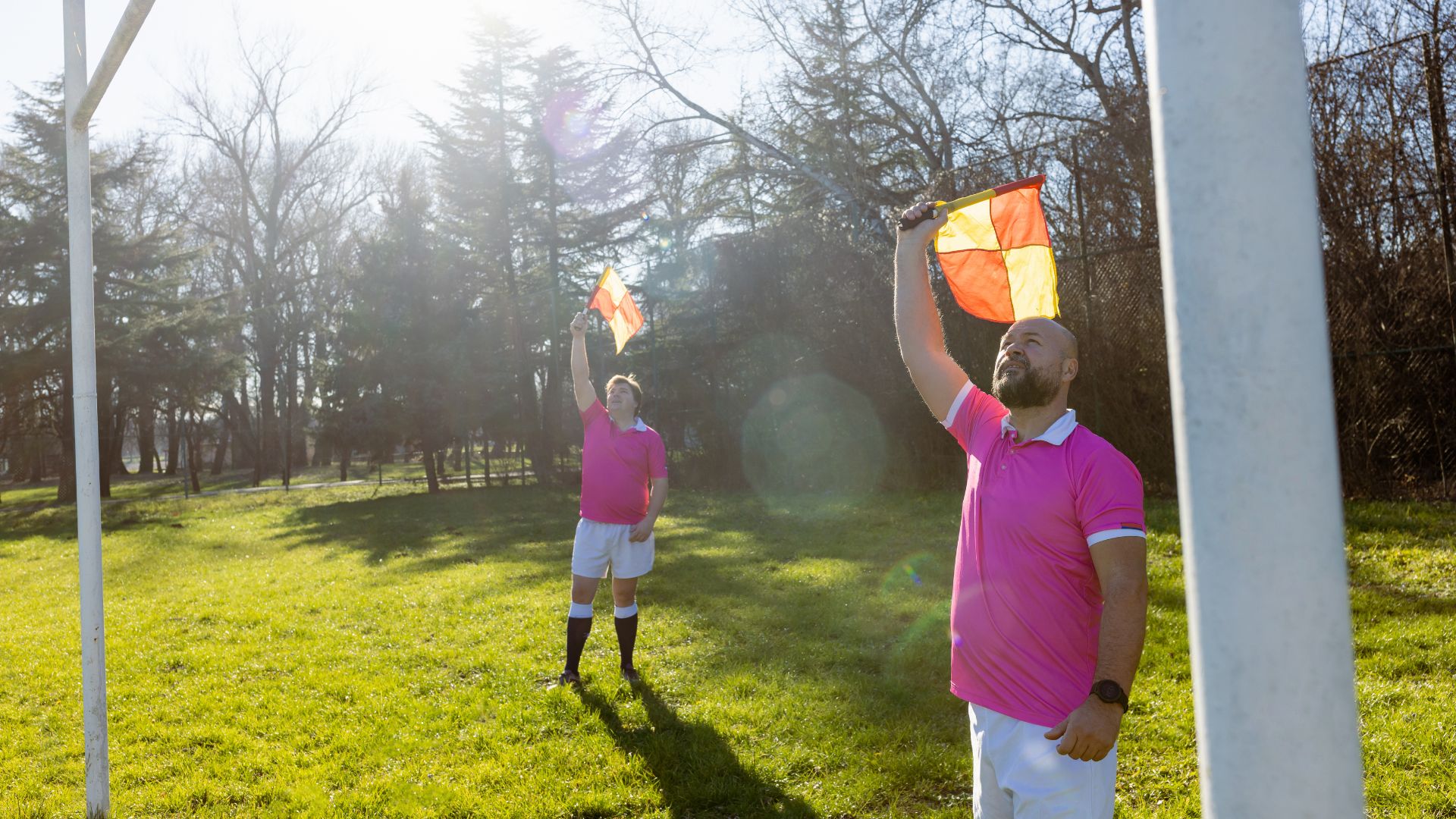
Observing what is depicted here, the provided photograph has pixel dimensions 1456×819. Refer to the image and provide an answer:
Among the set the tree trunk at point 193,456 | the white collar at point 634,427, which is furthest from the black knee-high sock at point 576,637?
the tree trunk at point 193,456

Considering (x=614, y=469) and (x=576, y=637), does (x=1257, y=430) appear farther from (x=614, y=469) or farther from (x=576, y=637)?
(x=576, y=637)

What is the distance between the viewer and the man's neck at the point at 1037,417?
2.63 m

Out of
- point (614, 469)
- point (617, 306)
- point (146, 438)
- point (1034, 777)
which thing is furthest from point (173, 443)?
point (1034, 777)

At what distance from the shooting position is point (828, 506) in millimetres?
14805

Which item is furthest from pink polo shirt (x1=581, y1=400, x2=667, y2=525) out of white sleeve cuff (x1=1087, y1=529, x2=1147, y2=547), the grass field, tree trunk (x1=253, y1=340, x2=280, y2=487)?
tree trunk (x1=253, y1=340, x2=280, y2=487)

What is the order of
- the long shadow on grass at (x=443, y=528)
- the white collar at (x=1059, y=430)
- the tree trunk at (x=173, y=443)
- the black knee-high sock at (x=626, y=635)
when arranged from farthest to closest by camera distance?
the tree trunk at (x=173, y=443)
the long shadow on grass at (x=443, y=528)
the black knee-high sock at (x=626, y=635)
the white collar at (x=1059, y=430)

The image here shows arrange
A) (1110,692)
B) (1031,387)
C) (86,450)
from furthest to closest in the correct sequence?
(86,450), (1031,387), (1110,692)

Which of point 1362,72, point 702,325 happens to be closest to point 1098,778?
point 1362,72

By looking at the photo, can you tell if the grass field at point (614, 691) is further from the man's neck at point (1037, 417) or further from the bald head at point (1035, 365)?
the bald head at point (1035, 365)

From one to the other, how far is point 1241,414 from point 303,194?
41.8 m

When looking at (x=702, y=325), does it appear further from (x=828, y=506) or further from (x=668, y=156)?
(x=828, y=506)

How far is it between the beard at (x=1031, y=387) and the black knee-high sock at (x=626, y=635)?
4265 mm

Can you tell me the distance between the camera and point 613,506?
20.1 ft

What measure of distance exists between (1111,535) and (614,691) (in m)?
4.36
